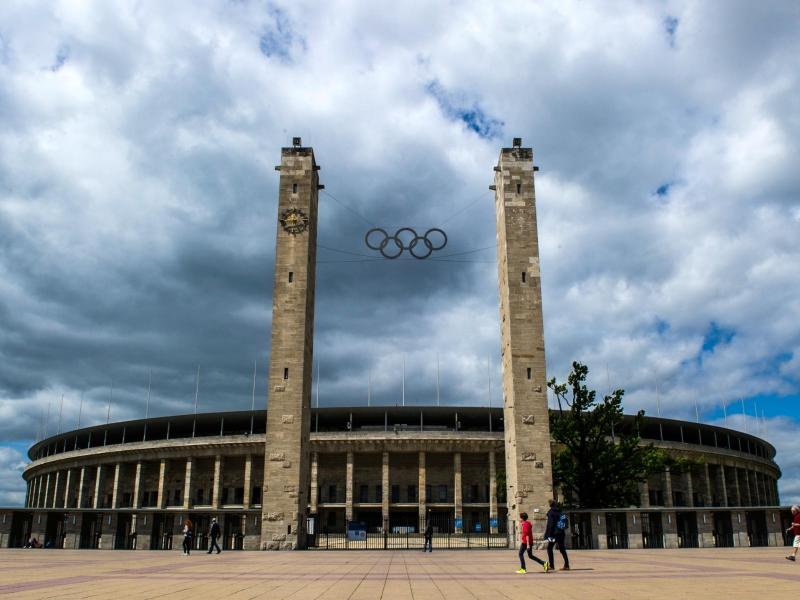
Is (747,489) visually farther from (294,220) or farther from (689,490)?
(294,220)

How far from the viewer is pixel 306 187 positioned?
4084 centimetres

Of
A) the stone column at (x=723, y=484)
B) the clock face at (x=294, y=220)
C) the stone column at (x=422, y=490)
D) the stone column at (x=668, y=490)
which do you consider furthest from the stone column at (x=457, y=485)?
the clock face at (x=294, y=220)

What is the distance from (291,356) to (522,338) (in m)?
13.2

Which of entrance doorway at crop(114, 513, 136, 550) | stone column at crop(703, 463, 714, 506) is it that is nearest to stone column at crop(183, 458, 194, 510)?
entrance doorway at crop(114, 513, 136, 550)

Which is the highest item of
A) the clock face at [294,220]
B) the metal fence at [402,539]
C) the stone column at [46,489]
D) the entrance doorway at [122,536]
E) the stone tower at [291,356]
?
the clock face at [294,220]

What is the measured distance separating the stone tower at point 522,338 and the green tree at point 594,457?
24.8ft

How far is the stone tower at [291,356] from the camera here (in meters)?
35.6

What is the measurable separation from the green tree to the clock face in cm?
2052

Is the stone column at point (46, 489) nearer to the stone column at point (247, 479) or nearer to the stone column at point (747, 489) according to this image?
the stone column at point (247, 479)

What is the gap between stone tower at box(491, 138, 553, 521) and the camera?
36.4 m

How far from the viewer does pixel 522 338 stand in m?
38.2

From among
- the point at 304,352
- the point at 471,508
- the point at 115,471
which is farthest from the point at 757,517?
the point at 115,471

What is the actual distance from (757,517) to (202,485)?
5446cm

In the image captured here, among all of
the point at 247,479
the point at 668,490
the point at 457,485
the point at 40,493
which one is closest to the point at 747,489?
the point at 668,490
